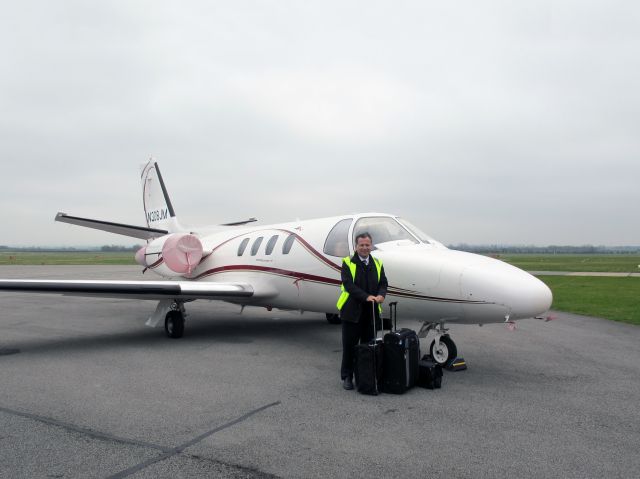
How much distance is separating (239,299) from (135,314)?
222 inches

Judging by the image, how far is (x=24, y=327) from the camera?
445 inches

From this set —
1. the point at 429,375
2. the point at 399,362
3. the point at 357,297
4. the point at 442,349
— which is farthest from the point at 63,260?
the point at 429,375

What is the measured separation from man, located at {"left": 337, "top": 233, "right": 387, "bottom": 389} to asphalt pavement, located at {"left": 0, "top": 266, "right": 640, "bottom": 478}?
41cm

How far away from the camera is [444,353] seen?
6945 millimetres

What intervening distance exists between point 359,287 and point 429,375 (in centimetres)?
135

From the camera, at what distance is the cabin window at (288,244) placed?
934 cm

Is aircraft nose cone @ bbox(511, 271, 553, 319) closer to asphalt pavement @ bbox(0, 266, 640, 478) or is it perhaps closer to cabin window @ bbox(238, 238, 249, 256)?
asphalt pavement @ bbox(0, 266, 640, 478)

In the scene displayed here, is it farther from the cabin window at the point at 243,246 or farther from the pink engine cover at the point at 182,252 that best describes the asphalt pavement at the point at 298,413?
the pink engine cover at the point at 182,252

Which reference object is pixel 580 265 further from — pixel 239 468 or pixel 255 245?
pixel 239 468

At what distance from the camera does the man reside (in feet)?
19.8

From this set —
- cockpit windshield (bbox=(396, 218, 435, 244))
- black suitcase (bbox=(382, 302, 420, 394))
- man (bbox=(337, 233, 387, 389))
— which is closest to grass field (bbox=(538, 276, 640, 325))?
cockpit windshield (bbox=(396, 218, 435, 244))

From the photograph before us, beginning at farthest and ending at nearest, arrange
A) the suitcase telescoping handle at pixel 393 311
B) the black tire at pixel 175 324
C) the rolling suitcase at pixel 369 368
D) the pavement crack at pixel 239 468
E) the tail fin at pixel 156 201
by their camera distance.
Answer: the tail fin at pixel 156 201, the black tire at pixel 175 324, the suitcase telescoping handle at pixel 393 311, the rolling suitcase at pixel 369 368, the pavement crack at pixel 239 468

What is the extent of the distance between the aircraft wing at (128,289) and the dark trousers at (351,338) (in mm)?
3755

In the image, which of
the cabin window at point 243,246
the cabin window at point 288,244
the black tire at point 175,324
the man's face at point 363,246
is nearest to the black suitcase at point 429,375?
the man's face at point 363,246
